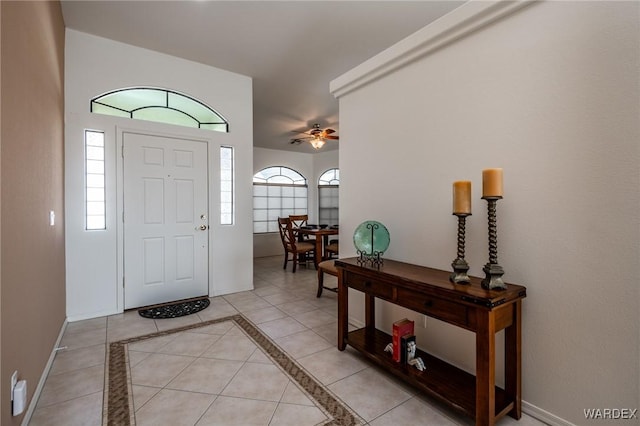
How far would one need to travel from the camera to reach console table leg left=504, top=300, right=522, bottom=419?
1.62 metres

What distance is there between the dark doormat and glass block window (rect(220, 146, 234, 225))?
106 centimetres

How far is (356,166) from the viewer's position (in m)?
2.91

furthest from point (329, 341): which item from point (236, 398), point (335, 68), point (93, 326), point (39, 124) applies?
point (335, 68)

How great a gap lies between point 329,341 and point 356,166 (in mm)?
1659

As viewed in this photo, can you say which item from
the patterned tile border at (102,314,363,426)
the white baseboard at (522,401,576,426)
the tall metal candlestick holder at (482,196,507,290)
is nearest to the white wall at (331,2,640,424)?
the white baseboard at (522,401,576,426)

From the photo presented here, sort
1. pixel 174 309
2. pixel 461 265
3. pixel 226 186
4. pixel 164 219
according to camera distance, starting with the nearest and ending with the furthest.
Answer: pixel 461 265 → pixel 174 309 → pixel 164 219 → pixel 226 186

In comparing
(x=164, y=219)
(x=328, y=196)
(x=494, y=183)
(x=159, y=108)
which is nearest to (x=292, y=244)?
(x=164, y=219)

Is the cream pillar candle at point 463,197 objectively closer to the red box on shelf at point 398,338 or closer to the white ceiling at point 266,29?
the red box on shelf at point 398,338

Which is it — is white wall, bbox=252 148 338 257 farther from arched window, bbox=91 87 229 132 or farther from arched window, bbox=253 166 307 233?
arched window, bbox=91 87 229 132

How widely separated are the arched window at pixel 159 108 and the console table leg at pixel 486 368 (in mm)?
3676

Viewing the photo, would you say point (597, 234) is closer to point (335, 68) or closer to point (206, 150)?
point (335, 68)

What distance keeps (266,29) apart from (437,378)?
3.41m

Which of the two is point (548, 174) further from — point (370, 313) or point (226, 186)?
point (226, 186)

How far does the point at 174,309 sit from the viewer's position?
3373mm
